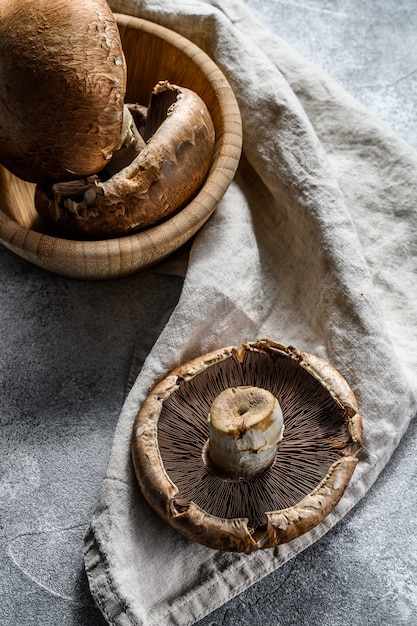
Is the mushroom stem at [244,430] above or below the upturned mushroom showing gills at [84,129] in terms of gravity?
below

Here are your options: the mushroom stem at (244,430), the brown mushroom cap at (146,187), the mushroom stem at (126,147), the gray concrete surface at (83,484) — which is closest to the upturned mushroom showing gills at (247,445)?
the mushroom stem at (244,430)

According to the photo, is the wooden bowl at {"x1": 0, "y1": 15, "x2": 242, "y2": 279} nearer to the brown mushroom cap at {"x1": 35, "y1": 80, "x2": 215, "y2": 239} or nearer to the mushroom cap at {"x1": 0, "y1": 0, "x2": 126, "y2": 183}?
the brown mushroom cap at {"x1": 35, "y1": 80, "x2": 215, "y2": 239}

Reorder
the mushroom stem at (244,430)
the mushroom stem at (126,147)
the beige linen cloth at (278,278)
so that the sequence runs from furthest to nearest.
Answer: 1. the mushroom stem at (126,147)
2. the beige linen cloth at (278,278)
3. the mushroom stem at (244,430)

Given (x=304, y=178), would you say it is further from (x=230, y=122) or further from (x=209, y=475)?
(x=209, y=475)

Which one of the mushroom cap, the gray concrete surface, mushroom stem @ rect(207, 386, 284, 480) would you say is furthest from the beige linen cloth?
the mushroom cap

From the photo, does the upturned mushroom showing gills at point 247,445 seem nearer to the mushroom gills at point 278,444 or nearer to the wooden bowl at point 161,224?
the mushroom gills at point 278,444

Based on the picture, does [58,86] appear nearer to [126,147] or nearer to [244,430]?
[126,147]
